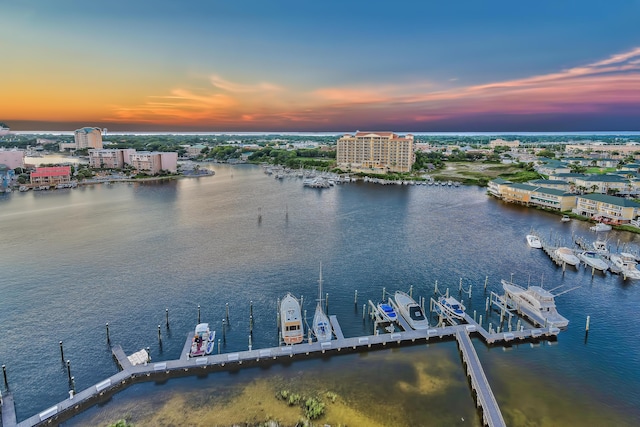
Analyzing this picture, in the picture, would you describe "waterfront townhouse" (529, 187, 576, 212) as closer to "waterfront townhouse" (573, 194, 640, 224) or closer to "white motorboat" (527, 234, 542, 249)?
"waterfront townhouse" (573, 194, 640, 224)

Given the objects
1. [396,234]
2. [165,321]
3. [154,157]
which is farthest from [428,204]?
[154,157]

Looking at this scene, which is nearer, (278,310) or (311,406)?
(311,406)

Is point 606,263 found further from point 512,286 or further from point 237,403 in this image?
point 237,403

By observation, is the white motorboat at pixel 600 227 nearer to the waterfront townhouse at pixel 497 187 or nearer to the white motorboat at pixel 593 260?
the white motorboat at pixel 593 260

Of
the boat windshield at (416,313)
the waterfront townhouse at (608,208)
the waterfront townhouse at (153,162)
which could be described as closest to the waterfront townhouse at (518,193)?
the waterfront townhouse at (608,208)

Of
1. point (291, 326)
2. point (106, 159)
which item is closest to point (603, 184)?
point (291, 326)

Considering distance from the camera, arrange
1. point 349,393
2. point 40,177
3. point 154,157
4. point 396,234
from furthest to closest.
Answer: point 154,157, point 40,177, point 396,234, point 349,393
